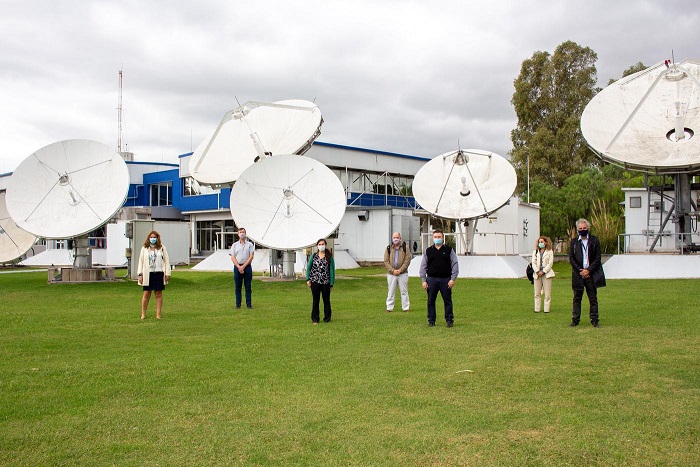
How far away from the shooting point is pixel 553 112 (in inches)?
2505

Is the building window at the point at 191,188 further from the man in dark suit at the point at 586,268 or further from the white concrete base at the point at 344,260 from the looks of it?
the man in dark suit at the point at 586,268

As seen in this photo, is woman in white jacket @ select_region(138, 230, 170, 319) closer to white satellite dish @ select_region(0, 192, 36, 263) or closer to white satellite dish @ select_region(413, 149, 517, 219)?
white satellite dish @ select_region(413, 149, 517, 219)

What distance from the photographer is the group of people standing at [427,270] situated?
1299 centimetres

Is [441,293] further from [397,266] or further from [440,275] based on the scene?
[397,266]

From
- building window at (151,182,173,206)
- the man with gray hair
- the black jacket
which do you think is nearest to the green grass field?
the black jacket

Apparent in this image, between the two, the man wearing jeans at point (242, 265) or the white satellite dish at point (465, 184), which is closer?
the man wearing jeans at point (242, 265)

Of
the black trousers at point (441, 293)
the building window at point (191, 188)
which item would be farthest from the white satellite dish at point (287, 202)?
the building window at point (191, 188)

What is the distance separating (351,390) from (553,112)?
60441 mm

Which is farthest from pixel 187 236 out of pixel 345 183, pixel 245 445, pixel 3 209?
pixel 245 445

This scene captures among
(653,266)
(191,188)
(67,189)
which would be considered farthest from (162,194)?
(653,266)

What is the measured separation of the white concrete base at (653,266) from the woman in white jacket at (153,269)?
65.4 ft

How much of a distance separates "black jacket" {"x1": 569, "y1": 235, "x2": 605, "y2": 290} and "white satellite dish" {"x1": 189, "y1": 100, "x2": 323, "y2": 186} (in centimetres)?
1834

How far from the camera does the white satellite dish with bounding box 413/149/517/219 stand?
102 feet

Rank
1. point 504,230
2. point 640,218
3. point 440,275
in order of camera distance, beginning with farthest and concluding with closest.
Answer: point 504,230
point 640,218
point 440,275
